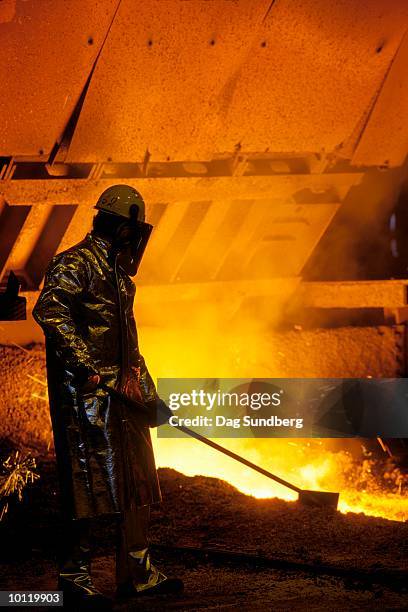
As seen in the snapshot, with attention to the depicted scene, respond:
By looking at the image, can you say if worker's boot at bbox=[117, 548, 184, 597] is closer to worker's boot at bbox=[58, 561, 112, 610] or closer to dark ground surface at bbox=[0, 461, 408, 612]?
dark ground surface at bbox=[0, 461, 408, 612]

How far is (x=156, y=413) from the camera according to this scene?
3512 mm

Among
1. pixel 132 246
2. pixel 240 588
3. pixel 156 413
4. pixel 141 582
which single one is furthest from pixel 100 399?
pixel 240 588

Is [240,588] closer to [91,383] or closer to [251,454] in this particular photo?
[91,383]

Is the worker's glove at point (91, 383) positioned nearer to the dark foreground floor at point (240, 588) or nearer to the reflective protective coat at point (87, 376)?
the reflective protective coat at point (87, 376)

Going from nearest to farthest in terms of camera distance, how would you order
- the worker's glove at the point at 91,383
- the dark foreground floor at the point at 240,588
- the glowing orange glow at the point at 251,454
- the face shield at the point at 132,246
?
the worker's glove at the point at 91,383 < the dark foreground floor at the point at 240,588 < the face shield at the point at 132,246 < the glowing orange glow at the point at 251,454

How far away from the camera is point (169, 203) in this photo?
559 cm

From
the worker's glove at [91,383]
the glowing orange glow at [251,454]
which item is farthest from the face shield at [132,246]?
the glowing orange glow at [251,454]

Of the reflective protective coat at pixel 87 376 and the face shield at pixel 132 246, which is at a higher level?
the face shield at pixel 132 246

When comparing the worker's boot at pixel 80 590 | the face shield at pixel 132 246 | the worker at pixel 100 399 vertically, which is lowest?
the worker's boot at pixel 80 590

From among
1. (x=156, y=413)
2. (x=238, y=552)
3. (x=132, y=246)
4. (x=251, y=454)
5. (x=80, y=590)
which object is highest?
(x=132, y=246)

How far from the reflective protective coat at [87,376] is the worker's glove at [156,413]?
7cm

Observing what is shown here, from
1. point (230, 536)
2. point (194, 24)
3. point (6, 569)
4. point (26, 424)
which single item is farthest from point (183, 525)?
point (194, 24)

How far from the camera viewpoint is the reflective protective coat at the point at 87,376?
10.6ft

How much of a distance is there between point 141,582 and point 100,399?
76 centimetres
